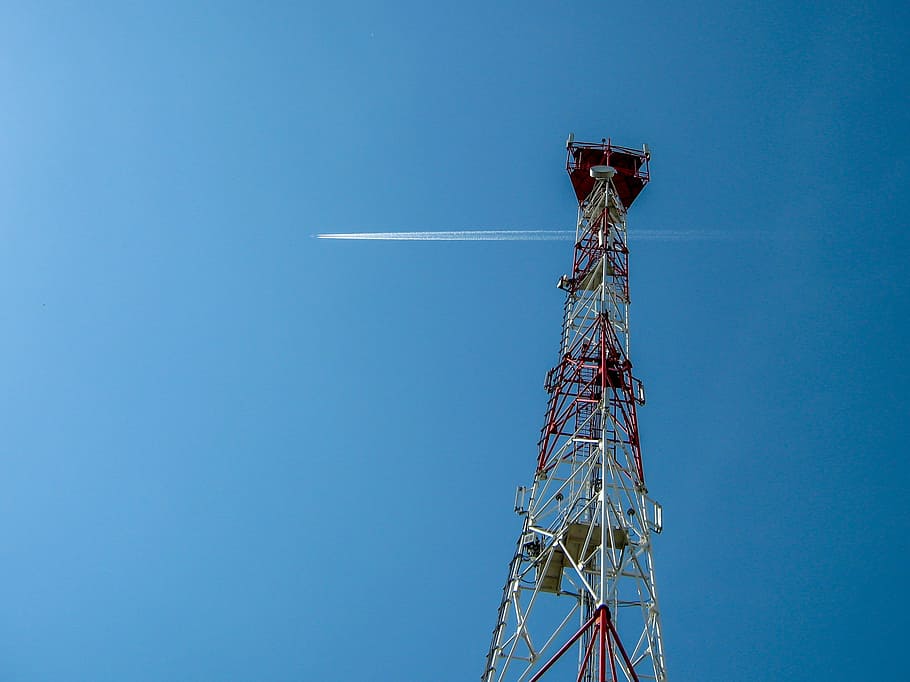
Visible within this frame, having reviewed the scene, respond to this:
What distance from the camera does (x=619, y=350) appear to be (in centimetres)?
3453

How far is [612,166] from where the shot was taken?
1683 inches

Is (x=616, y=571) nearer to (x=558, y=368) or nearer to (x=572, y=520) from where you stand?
(x=572, y=520)

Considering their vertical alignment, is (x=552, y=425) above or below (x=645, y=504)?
above

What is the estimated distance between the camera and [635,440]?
1256 inches

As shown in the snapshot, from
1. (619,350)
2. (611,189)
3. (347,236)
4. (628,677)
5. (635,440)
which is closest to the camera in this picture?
(628,677)

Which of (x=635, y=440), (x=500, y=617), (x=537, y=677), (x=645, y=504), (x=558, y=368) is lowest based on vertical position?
(x=537, y=677)

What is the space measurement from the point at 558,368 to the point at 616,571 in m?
10.2

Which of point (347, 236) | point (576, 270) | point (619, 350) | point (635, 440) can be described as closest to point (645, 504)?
point (635, 440)

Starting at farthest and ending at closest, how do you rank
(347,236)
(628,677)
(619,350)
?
(347,236) → (619,350) → (628,677)

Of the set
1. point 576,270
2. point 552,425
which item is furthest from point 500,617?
point 576,270

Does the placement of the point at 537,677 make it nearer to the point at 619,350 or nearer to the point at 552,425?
the point at 552,425

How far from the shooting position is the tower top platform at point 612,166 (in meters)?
42.6

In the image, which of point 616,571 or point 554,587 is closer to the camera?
point 616,571

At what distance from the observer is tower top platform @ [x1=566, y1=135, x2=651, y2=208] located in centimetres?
4262
